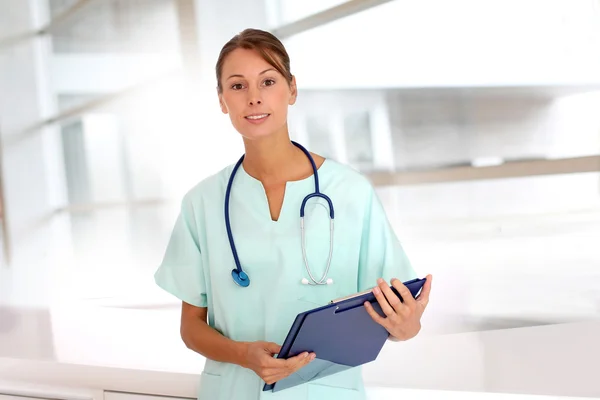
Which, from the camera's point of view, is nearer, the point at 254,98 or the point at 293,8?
the point at 254,98

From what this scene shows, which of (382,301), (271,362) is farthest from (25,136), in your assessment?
(382,301)

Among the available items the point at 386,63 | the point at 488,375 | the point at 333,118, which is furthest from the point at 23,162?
the point at 488,375

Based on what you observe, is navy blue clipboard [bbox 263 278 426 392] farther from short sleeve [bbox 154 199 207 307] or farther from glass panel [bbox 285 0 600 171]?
glass panel [bbox 285 0 600 171]

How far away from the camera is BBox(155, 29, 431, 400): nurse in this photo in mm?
1289

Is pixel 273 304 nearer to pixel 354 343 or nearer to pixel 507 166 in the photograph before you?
pixel 354 343

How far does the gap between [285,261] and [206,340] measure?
21 centimetres

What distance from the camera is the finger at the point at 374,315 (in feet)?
3.62

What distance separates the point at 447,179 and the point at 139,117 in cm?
101

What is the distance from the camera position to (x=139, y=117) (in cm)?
226

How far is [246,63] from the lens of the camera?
50.3 inches

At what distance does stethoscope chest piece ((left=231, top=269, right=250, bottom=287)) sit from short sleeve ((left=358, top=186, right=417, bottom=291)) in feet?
0.72

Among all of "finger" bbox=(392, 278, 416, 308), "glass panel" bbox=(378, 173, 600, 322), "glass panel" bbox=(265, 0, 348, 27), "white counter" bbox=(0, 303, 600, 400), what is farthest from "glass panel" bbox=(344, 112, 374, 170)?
"finger" bbox=(392, 278, 416, 308)

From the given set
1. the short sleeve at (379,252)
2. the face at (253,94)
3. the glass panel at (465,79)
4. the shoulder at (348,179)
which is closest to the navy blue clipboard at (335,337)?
the short sleeve at (379,252)

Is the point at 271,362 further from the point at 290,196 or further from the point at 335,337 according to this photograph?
the point at 290,196
